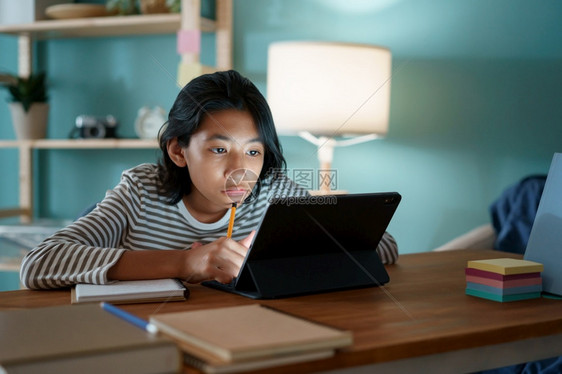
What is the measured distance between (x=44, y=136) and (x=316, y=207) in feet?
8.02

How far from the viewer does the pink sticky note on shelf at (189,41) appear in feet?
8.98

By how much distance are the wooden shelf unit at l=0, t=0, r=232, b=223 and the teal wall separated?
9cm

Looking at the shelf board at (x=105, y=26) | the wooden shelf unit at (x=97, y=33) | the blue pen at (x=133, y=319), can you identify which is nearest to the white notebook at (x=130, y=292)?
the blue pen at (x=133, y=319)

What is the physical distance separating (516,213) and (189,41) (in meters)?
1.39

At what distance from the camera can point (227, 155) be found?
1387 mm

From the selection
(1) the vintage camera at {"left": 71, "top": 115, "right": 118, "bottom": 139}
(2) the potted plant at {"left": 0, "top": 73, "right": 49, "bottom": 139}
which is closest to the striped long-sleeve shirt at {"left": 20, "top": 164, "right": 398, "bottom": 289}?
(1) the vintage camera at {"left": 71, "top": 115, "right": 118, "bottom": 139}

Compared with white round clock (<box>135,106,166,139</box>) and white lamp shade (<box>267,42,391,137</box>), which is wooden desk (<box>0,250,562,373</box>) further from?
white round clock (<box>135,106,166,139</box>)

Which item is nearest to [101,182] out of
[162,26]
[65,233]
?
[162,26]

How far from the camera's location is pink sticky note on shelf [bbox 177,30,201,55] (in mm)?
2736

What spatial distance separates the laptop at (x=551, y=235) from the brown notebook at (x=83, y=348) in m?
0.72

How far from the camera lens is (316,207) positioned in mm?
1055

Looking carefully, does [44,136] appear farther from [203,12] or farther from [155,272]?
[155,272]

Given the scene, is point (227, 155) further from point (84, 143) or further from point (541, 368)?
point (84, 143)

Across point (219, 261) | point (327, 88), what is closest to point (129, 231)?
point (219, 261)
